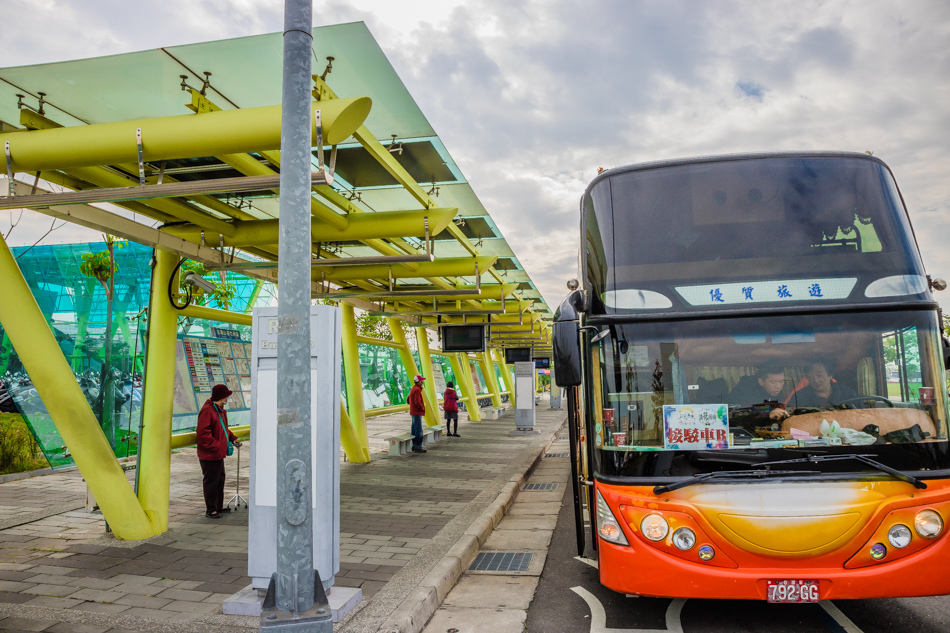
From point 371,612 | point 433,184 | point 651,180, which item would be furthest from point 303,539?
point 433,184

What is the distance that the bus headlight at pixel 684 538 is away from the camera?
12.3 ft

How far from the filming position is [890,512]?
11.9 ft

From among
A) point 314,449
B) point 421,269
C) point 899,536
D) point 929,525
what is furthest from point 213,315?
point 929,525

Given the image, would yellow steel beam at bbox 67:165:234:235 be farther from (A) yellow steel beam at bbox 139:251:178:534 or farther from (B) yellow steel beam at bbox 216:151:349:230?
(B) yellow steel beam at bbox 216:151:349:230

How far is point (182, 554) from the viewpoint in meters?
5.92

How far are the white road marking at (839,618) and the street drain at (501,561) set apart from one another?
2382mm

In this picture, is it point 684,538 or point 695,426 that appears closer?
point 684,538

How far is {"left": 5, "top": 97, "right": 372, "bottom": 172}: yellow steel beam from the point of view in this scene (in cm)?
458

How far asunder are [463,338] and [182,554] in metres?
12.0

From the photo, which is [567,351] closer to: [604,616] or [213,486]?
[604,616]

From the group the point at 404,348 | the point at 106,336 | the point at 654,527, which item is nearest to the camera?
the point at 654,527

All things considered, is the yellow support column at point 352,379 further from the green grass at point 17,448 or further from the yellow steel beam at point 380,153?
the yellow steel beam at point 380,153

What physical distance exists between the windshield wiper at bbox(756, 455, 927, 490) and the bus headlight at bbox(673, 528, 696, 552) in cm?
60

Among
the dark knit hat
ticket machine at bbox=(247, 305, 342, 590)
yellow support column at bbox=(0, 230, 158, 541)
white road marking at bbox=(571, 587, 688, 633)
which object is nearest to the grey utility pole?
ticket machine at bbox=(247, 305, 342, 590)
